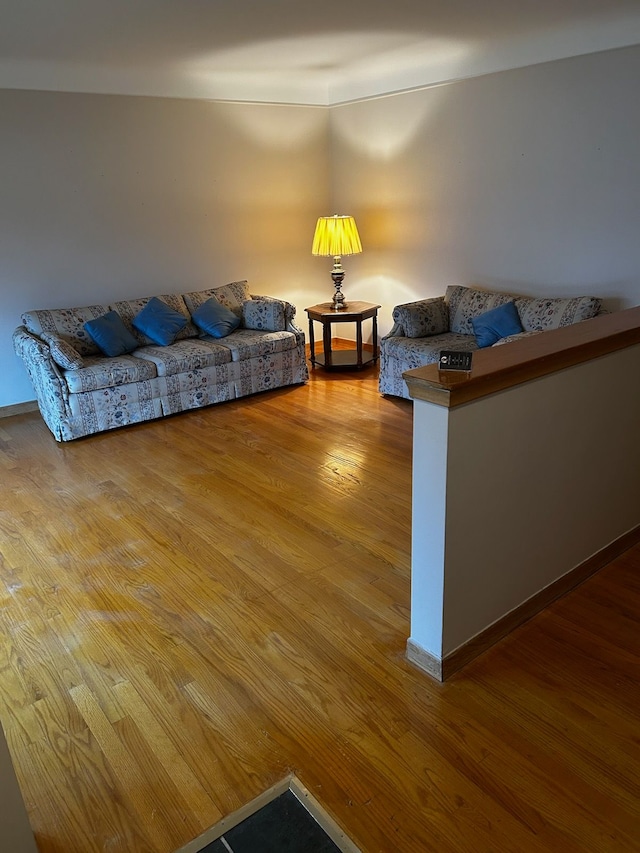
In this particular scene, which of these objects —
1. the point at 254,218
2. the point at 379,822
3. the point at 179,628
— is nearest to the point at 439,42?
the point at 254,218

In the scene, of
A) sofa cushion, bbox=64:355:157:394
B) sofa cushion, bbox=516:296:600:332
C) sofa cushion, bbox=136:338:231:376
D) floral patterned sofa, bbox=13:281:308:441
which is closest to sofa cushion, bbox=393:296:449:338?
sofa cushion, bbox=516:296:600:332

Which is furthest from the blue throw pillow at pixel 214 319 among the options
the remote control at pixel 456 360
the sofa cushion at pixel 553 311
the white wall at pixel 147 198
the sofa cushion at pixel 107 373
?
the remote control at pixel 456 360

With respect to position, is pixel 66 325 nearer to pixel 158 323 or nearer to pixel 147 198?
pixel 158 323

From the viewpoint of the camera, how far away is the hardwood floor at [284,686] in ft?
5.25

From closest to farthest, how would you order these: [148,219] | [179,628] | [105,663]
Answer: [105,663] < [179,628] < [148,219]

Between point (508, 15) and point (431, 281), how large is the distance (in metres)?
2.17

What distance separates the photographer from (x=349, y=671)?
207 cm

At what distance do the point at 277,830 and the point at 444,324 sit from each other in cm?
400

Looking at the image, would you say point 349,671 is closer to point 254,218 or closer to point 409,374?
point 409,374

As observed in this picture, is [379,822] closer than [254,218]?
Yes

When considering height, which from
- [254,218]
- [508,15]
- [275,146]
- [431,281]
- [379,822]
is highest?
[508,15]

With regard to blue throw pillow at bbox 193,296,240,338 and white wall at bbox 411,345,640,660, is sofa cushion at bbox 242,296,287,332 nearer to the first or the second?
blue throw pillow at bbox 193,296,240,338

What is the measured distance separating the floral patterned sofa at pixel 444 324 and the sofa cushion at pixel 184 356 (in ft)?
4.23

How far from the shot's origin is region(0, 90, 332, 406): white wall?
15.0 feet
